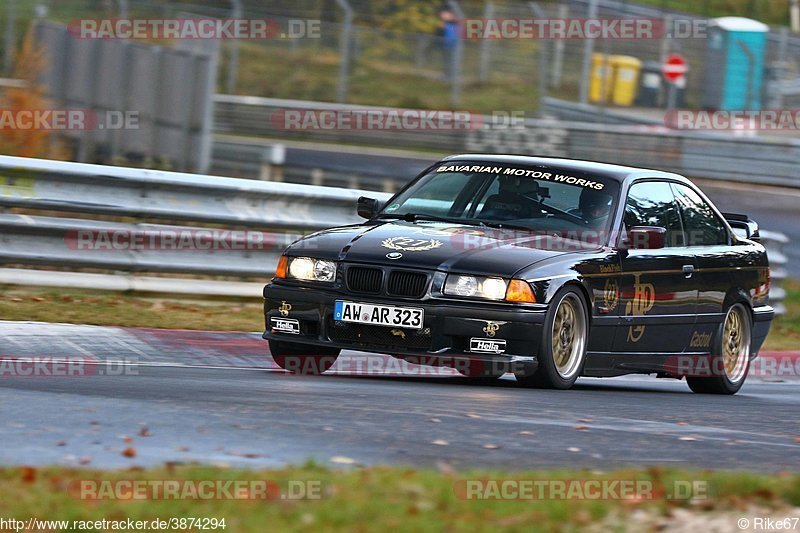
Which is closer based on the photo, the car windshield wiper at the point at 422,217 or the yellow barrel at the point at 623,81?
the car windshield wiper at the point at 422,217

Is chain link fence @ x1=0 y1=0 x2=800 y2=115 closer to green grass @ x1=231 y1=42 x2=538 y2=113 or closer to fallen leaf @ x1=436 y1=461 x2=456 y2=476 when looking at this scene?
green grass @ x1=231 y1=42 x2=538 y2=113

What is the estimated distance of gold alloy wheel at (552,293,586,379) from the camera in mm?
9023

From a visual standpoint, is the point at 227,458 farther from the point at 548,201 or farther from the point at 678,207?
the point at 678,207

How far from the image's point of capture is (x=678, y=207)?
10695 millimetres

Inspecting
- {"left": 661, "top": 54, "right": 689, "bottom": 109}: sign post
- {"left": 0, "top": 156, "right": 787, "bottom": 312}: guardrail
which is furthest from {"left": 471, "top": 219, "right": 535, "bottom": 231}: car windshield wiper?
{"left": 661, "top": 54, "right": 689, "bottom": 109}: sign post

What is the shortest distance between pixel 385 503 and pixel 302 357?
175 inches

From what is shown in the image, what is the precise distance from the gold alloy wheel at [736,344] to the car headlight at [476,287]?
290cm

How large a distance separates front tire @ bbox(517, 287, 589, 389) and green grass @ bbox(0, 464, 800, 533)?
3011 mm

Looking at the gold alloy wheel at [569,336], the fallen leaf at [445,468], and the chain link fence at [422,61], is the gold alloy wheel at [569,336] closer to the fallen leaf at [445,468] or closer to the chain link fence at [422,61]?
the fallen leaf at [445,468]

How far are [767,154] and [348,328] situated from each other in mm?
21085

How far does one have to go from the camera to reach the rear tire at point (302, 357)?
9312mm

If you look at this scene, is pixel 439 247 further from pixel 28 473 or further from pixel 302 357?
pixel 28 473

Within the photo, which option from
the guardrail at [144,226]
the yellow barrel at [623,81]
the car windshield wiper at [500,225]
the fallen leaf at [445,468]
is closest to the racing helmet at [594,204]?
the car windshield wiper at [500,225]

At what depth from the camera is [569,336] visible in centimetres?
920
